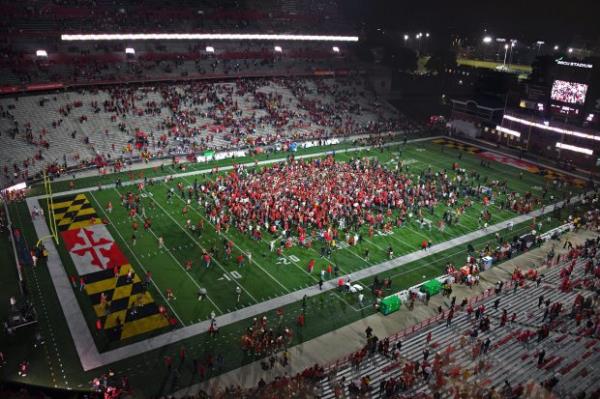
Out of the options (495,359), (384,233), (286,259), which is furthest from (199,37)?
(495,359)

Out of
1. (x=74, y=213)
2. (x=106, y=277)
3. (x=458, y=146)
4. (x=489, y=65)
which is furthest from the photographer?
(x=489, y=65)

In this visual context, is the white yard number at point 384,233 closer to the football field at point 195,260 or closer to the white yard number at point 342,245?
the football field at point 195,260

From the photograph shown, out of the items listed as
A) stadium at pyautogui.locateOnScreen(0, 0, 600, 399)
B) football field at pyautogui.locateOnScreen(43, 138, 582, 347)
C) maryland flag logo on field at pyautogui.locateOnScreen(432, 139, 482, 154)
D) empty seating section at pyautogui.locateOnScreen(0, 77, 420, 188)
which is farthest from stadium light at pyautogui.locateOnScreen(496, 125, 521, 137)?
football field at pyautogui.locateOnScreen(43, 138, 582, 347)

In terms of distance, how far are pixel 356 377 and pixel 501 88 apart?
58.4 metres

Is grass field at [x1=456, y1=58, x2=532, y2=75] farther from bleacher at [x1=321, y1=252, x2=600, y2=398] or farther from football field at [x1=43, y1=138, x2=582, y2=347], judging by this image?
bleacher at [x1=321, y1=252, x2=600, y2=398]

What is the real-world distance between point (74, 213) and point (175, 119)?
2194 cm

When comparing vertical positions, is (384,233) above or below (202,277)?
below

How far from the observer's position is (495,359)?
18.6 metres

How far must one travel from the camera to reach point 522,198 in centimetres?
3766

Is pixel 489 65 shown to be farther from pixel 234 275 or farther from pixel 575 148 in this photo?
pixel 234 275

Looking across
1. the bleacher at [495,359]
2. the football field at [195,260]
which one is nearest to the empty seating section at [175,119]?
the football field at [195,260]

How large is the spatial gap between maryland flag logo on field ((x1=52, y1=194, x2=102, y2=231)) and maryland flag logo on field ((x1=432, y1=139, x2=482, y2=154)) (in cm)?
4010

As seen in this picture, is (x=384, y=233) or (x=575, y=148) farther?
(x=575, y=148)

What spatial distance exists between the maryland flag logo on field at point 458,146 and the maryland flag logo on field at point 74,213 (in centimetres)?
4010
